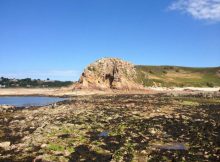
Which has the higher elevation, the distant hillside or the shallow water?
the distant hillside

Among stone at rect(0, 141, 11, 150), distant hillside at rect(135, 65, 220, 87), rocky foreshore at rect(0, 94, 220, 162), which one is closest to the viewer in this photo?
rocky foreshore at rect(0, 94, 220, 162)

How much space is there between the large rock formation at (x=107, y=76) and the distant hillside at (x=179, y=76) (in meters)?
13.8

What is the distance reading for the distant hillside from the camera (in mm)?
138425

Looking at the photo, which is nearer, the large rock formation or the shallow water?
the shallow water

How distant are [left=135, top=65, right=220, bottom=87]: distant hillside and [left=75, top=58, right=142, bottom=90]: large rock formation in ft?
45.3

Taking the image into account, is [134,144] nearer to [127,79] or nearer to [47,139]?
[47,139]

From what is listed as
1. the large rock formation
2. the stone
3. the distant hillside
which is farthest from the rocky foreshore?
the distant hillside

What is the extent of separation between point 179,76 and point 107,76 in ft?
194

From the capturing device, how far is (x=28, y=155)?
2345cm

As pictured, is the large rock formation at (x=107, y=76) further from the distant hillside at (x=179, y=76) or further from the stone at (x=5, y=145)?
the stone at (x=5, y=145)

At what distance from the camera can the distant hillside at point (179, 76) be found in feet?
454

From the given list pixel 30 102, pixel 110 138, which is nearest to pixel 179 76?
pixel 30 102

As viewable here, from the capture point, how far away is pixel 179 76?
163m

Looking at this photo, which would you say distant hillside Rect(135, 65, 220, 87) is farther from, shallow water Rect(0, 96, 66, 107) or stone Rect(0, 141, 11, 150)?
stone Rect(0, 141, 11, 150)
